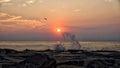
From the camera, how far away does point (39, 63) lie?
1267 inches

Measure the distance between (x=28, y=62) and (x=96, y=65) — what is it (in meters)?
9.14

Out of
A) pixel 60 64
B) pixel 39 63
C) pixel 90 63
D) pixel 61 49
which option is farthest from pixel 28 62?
pixel 61 49

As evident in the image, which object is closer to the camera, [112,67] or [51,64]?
[51,64]

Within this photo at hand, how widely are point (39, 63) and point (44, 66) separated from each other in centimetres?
63

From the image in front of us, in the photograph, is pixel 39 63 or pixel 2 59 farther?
pixel 2 59

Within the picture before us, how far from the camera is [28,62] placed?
3275cm

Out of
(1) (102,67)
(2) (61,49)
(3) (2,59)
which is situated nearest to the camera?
(1) (102,67)

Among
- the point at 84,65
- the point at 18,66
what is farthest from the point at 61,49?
the point at 18,66

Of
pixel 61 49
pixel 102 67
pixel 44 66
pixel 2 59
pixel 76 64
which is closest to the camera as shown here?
pixel 44 66

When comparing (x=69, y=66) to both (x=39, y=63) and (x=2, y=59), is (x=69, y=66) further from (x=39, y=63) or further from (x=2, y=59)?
(x=2, y=59)

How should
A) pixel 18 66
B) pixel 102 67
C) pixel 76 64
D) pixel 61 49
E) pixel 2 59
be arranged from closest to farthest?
1. pixel 18 66
2. pixel 102 67
3. pixel 76 64
4. pixel 2 59
5. pixel 61 49

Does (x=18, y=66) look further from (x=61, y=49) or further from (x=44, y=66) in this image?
(x=61, y=49)

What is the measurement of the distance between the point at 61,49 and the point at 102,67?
1122 inches

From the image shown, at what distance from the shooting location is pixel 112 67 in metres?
37.3
